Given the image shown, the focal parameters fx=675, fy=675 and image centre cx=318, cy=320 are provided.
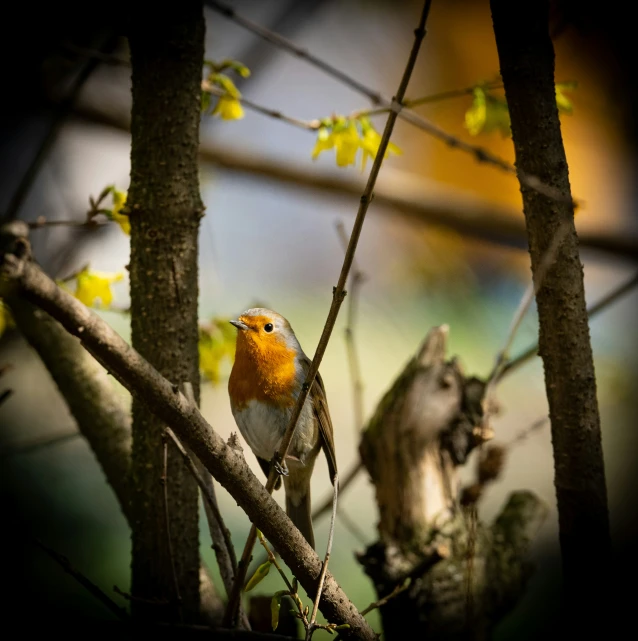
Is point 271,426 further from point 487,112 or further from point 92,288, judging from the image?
point 487,112

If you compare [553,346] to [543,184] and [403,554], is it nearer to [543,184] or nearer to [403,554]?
[543,184]

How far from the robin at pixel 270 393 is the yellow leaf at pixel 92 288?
33 centimetres

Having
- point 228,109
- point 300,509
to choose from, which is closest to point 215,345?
point 300,509

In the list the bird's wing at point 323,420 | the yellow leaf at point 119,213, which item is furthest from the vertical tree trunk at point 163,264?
the bird's wing at point 323,420

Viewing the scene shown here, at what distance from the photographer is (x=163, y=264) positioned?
1.46 meters

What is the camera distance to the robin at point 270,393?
1607 millimetres

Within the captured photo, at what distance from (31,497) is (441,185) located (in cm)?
248

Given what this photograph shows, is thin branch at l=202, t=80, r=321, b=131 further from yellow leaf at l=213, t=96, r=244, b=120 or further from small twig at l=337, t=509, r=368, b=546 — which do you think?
small twig at l=337, t=509, r=368, b=546

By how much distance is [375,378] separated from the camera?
320 cm

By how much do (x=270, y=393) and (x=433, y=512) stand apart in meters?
0.62

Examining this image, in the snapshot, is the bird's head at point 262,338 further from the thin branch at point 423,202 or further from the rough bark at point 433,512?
the thin branch at point 423,202

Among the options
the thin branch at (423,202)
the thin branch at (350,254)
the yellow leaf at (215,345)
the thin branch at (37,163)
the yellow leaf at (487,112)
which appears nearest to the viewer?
the thin branch at (350,254)

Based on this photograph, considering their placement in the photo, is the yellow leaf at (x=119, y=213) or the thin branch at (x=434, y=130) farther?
the yellow leaf at (x=119, y=213)

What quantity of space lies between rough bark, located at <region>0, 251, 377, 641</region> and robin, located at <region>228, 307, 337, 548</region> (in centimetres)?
44
